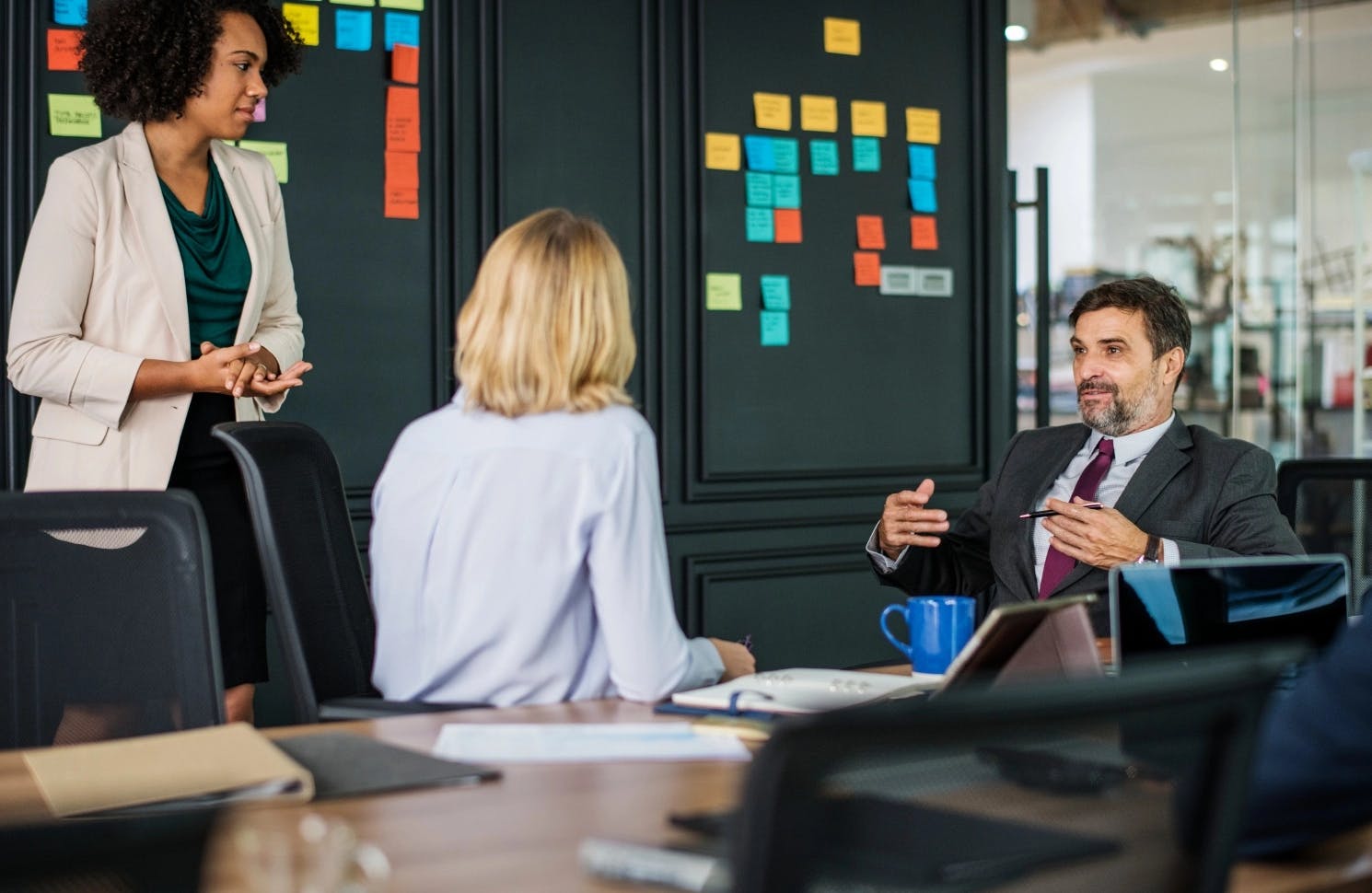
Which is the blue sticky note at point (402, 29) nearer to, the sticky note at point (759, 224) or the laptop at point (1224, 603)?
the sticky note at point (759, 224)

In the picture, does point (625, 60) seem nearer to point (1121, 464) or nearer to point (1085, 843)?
point (1121, 464)

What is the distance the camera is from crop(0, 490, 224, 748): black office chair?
1.68 metres

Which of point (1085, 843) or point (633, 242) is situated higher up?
point (633, 242)

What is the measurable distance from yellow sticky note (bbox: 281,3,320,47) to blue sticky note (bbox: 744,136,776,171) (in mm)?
1293

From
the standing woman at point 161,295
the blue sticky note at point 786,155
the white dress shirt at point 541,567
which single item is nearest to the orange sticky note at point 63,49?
the standing woman at point 161,295

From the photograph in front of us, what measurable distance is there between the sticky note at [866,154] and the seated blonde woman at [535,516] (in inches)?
114

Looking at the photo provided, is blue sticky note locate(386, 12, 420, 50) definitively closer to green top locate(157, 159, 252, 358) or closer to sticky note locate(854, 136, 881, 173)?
green top locate(157, 159, 252, 358)

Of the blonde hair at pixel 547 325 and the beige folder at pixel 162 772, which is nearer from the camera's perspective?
the beige folder at pixel 162 772

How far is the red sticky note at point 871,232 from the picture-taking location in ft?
15.3

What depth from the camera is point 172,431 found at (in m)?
2.72

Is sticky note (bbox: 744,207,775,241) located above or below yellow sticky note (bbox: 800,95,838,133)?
below

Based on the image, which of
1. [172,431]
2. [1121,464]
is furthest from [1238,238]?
[172,431]

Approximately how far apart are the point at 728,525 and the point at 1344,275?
12.3 ft

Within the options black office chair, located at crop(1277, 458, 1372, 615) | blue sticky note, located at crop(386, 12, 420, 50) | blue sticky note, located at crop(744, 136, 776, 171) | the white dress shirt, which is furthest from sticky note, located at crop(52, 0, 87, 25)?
black office chair, located at crop(1277, 458, 1372, 615)
